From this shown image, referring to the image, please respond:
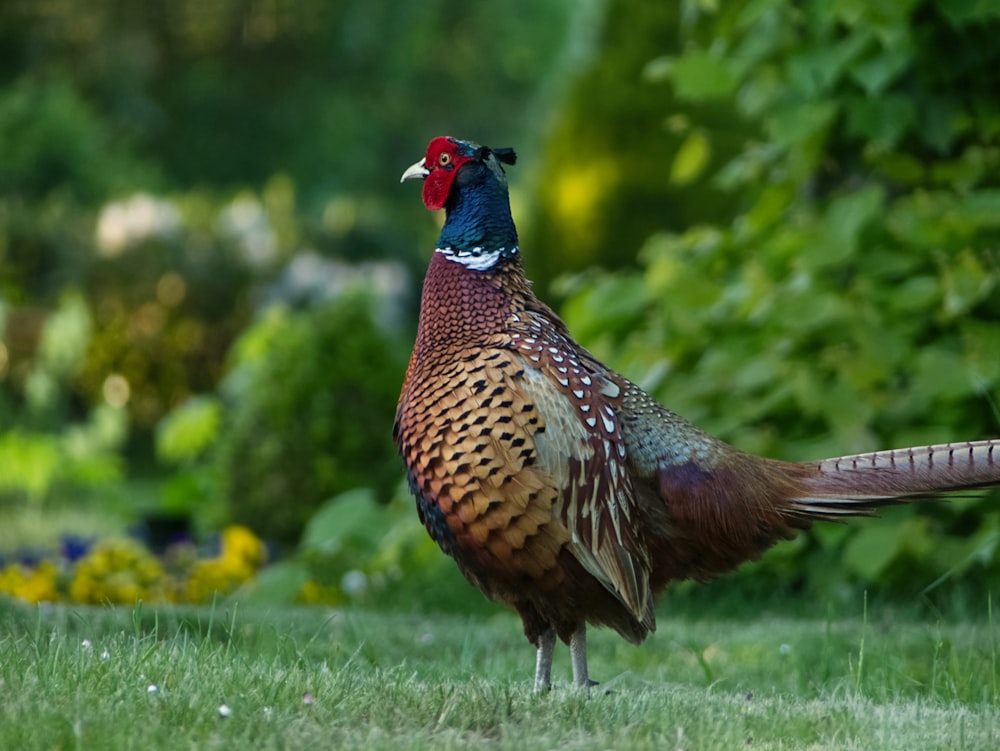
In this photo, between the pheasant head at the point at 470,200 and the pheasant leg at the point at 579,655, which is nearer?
the pheasant leg at the point at 579,655

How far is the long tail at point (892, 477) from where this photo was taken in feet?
11.0

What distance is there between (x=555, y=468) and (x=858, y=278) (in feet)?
8.70

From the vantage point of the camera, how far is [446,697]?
2924 millimetres

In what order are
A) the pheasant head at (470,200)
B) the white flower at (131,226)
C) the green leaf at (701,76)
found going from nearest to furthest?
the pheasant head at (470,200) → the green leaf at (701,76) → the white flower at (131,226)

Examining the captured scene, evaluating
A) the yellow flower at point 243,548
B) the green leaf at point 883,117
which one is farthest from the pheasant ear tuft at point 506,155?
the yellow flower at point 243,548

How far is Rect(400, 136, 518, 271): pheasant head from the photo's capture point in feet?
11.9

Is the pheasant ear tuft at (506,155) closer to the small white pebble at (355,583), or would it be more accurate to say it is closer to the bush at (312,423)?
the small white pebble at (355,583)

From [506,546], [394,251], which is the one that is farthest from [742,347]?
[394,251]

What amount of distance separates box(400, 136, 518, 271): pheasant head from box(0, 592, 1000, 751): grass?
1.11m

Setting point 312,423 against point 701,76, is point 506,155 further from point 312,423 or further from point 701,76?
point 312,423

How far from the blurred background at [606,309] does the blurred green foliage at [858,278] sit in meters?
0.01

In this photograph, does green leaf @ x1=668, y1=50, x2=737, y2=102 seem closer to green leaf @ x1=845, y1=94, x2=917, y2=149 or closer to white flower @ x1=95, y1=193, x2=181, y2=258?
green leaf @ x1=845, y1=94, x2=917, y2=149

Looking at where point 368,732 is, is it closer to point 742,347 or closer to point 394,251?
point 742,347

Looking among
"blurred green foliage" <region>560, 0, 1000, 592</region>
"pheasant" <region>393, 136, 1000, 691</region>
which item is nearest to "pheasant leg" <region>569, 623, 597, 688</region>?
"pheasant" <region>393, 136, 1000, 691</region>
